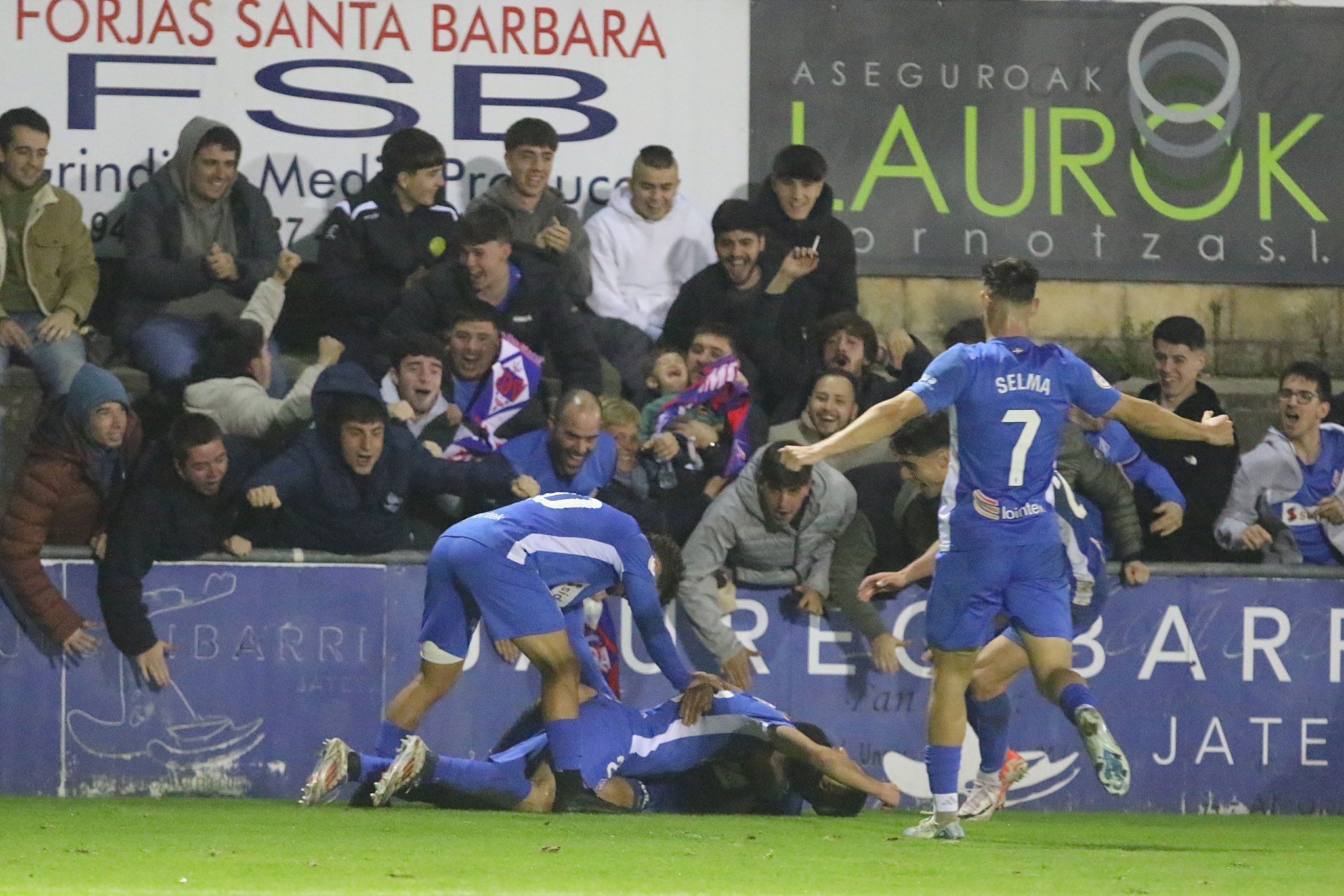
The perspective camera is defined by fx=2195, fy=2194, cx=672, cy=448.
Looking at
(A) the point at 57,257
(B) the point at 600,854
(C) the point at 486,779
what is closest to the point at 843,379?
(C) the point at 486,779

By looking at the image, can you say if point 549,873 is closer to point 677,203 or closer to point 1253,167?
point 677,203

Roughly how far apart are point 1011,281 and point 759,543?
257cm

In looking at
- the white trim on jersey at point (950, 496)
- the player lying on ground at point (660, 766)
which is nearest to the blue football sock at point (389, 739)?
the player lying on ground at point (660, 766)

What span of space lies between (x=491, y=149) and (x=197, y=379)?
240 centimetres

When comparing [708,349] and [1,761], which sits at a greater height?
[708,349]

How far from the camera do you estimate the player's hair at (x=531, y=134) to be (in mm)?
10953

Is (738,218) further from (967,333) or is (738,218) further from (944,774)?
(944,774)

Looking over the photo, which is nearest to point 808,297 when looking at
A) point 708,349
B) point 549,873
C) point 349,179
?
point 708,349

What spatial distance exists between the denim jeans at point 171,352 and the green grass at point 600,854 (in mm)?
2215

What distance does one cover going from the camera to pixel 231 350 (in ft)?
33.7

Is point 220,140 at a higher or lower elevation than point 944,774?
higher

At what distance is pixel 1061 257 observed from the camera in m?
12.4

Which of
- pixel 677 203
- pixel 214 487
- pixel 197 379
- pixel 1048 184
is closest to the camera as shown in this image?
pixel 214 487

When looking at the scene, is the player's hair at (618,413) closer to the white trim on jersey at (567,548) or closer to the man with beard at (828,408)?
the man with beard at (828,408)
